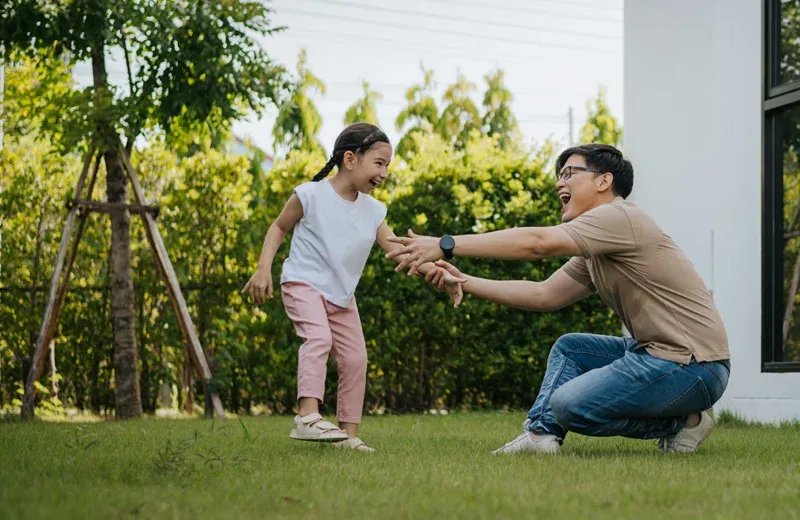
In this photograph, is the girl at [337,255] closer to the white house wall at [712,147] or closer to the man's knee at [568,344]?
the man's knee at [568,344]

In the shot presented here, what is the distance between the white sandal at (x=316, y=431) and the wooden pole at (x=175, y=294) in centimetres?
380

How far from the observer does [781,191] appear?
20.7ft

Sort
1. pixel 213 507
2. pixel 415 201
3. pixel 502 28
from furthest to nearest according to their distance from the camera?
pixel 502 28
pixel 415 201
pixel 213 507

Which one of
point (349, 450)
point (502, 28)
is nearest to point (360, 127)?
point (349, 450)

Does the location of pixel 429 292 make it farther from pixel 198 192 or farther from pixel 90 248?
pixel 90 248

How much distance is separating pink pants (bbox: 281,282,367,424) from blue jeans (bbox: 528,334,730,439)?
3.05 ft

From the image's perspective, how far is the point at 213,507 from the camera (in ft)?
8.22

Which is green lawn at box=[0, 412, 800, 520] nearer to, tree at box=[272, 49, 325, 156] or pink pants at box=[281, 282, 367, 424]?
pink pants at box=[281, 282, 367, 424]

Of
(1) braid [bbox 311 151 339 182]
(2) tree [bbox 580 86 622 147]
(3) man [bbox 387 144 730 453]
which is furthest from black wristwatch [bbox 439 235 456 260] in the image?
(2) tree [bbox 580 86 622 147]

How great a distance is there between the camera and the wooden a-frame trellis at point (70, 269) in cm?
751

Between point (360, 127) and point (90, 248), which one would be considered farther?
point (90, 248)

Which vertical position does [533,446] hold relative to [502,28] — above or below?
below

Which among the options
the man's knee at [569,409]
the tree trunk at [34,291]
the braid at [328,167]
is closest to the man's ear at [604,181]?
the man's knee at [569,409]

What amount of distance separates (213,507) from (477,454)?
1.70 metres
